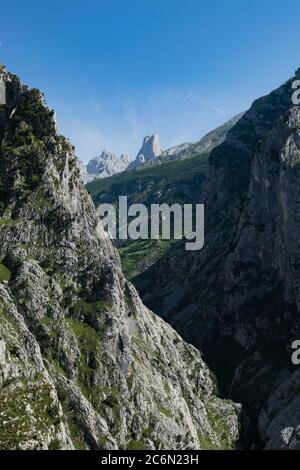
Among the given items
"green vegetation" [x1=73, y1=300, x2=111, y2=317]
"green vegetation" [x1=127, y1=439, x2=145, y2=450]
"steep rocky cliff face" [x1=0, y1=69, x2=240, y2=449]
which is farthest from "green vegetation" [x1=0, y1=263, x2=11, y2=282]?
"green vegetation" [x1=127, y1=439, x2=145, y2=450]

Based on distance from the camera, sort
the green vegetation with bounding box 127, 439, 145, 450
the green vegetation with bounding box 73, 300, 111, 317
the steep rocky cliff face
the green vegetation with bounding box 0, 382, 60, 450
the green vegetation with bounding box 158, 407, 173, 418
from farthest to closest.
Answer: the green vegetation with bounding box 158, 407, 173, 418
the green vegetation with bounding box 73, 300, 111, 317
the green vegetation with bounding box 127, 439, 145, 450
the steep rocky cliff face
the green vegetation with bounding box 0, 382, 60, 450

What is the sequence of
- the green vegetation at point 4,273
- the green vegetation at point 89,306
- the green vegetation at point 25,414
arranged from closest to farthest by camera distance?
the green vegetation at point 25,414 < the green vegetation at point 4,273 < the green vegetation at point 89,306

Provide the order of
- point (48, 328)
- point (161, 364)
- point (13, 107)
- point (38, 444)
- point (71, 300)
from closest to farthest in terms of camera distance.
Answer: point (38, 444), point (48, 328), point (71, 300), point (161, 364), point (13, 107)

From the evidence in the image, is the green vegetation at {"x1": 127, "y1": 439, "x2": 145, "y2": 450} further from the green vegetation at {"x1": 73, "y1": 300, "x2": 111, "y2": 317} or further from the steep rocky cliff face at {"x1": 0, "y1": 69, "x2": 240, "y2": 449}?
the green vegetation at {"x1": 73, "y1": 300, "x2": 111, "y2": 317}

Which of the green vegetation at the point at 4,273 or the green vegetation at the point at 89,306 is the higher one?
the green vegetation at the point at 4,273

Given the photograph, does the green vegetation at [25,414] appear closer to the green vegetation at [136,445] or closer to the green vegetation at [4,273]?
the green vegetation at [136,445]

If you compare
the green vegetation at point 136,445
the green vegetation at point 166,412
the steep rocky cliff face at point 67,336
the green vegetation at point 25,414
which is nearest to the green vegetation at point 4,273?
the steep rocky cliff face at point 67,336

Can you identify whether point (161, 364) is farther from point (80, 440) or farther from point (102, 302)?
point (80, 440)
